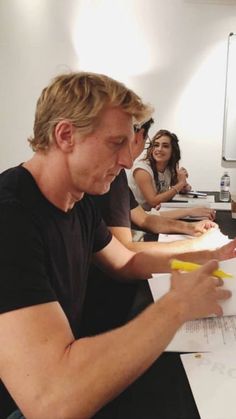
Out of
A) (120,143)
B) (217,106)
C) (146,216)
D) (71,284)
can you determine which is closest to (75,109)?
(120,143)

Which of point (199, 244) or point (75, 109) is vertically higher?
point (75, 109)

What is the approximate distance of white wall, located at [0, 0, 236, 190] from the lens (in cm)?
315

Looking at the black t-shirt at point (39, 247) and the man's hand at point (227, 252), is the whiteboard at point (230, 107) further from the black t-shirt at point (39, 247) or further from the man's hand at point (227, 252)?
the black t-shirt at point (39, 247)

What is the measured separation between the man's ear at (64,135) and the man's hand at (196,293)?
354 mm

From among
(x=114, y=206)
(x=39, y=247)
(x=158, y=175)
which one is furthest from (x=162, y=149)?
(x=39, y=247)

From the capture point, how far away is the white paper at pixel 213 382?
528 mm

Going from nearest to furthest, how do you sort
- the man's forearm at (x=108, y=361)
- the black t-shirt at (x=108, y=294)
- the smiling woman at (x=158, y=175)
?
1. the man's forearm at (x=108, y=361)
2. the black t-shirt at (x=108, y=294)
3. the smiling woman at (x=158, y=175)

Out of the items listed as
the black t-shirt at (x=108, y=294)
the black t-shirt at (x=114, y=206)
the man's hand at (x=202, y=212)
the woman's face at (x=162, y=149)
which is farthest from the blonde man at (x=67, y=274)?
the woman's face at (x=162, y=149)

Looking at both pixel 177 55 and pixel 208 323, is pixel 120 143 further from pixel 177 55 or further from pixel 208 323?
pixel 177 55

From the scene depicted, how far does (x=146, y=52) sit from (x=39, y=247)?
9.77 ft

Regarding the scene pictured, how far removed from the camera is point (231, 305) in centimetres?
80

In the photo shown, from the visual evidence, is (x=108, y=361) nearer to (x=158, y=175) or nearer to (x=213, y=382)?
(x=213, y=382)

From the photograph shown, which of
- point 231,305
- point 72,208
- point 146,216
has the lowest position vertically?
point 146,216

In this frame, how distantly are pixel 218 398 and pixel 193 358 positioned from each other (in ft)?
0.34
